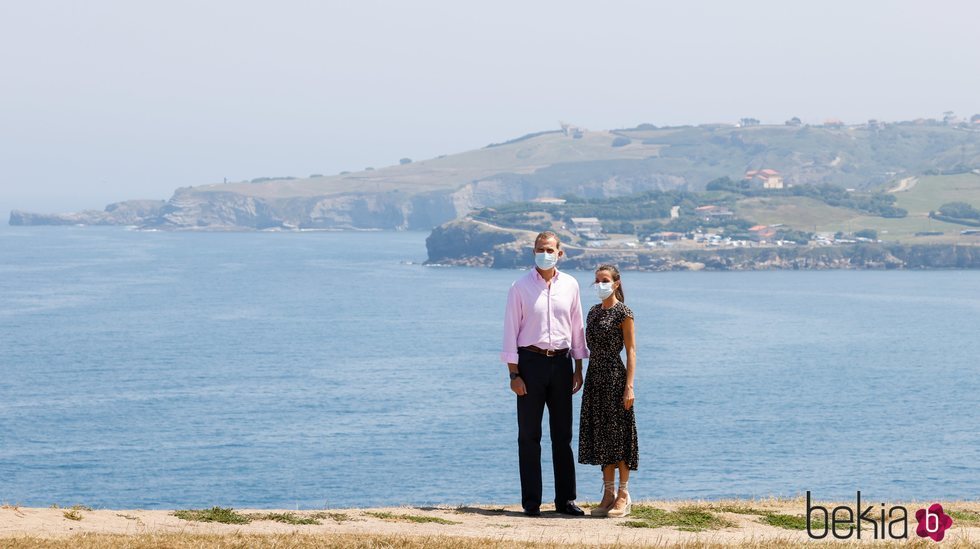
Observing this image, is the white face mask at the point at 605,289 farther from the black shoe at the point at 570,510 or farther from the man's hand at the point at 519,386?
the black shoe at the point at 570,510

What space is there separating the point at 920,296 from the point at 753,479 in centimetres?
9873

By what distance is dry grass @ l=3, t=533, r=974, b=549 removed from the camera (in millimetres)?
9969

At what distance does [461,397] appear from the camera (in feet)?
226

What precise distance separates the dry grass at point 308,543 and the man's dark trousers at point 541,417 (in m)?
1.55

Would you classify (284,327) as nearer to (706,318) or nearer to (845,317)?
(706,318)

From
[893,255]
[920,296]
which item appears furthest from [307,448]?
[893,255]

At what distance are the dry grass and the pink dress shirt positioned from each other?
2.04 metres

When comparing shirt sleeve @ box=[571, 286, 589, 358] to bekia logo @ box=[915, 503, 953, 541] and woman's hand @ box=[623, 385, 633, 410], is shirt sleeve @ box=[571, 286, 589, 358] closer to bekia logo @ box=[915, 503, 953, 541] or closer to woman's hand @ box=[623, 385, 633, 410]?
woman's hand @ box=[623, 385, 633, 410]

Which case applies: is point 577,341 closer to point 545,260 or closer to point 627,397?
point 627,397

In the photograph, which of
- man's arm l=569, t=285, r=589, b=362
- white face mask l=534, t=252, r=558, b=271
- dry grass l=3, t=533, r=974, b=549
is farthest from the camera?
man's arm l=569, t=285, r=589, b=362

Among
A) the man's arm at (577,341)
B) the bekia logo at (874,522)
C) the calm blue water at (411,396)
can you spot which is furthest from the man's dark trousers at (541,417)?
the calm blue water at (411,396)

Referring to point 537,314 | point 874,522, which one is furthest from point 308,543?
point 874,522

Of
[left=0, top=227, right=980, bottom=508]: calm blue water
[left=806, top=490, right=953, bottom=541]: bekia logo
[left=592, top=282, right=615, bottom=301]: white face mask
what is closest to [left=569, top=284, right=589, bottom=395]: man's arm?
[left=592, top=282, right=615, bottom=301]: white face mask

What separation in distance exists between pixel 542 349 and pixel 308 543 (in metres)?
2.96
